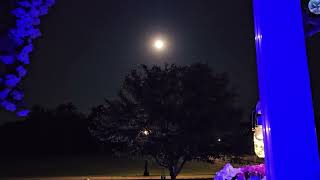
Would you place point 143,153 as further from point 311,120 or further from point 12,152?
point 12,152

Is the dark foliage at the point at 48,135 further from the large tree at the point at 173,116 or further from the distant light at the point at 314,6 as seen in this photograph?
the distant light at the point at 314,6

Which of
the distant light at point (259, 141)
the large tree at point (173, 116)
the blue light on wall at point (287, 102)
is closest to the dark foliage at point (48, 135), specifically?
the large tree at point (173, 116)

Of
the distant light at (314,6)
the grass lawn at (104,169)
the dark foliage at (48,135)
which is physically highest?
the dark foliage at (48,135)

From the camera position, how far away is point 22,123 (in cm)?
6222

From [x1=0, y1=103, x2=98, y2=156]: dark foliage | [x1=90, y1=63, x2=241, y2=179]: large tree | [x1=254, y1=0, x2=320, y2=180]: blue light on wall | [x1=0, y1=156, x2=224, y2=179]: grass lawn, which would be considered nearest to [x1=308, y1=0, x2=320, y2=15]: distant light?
[x1=254, y1=0, x2=320, y2=180]: blue light on wall

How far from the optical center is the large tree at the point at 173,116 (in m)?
22.0

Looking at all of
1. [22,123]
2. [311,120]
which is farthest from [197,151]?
[22,123]

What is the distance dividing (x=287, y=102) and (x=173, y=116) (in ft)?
66.0

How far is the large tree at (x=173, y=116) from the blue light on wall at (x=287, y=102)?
775 inches

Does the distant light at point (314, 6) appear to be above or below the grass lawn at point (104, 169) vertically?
above

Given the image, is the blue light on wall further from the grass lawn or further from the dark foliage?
the dark foliage

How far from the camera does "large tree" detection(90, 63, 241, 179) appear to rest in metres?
22.0

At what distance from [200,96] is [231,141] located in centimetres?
312

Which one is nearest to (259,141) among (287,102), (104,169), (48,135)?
(287,102)
